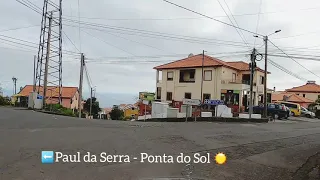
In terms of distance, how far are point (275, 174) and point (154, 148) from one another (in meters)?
3.60

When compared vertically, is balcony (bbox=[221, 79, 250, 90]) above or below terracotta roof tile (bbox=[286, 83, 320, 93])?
below

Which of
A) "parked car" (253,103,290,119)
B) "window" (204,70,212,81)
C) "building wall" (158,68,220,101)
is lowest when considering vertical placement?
"parked car" (253,103,290,119)

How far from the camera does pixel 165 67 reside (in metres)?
48.7

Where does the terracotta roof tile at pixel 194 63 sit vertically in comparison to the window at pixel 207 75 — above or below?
above

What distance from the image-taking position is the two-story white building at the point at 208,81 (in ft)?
139

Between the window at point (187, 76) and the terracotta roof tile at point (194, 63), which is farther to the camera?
the window at point (187, 76)

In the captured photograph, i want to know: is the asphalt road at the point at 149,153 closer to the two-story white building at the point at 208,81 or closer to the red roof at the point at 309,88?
the two-story white building at the point at 208,81

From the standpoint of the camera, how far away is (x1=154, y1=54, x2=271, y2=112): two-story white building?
42.4m

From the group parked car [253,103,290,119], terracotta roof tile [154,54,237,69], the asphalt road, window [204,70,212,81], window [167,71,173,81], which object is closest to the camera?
the asphalt road

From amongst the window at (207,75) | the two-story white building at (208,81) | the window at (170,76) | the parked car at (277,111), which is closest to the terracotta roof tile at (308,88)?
the two-story white building at (208,81)

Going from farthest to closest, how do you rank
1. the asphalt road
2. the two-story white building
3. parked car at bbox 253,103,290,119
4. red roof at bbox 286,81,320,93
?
red roof at bbox 286,81,320,93 < the two-story white building < parked car at bbox 253,103,290,119 < the asphalt road

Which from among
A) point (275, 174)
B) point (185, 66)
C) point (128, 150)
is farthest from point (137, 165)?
point (185, 66)

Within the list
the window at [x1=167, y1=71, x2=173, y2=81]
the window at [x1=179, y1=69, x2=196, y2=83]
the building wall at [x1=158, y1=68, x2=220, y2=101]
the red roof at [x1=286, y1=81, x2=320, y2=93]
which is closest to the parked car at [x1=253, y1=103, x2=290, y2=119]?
the building wall at [x1=158, y1=68, x2=220, y2=101]

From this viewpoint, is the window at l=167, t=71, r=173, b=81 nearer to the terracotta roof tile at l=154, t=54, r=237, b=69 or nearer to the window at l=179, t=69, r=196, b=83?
the terracotta roof tile at l=154, t=54, r=237, b=69
